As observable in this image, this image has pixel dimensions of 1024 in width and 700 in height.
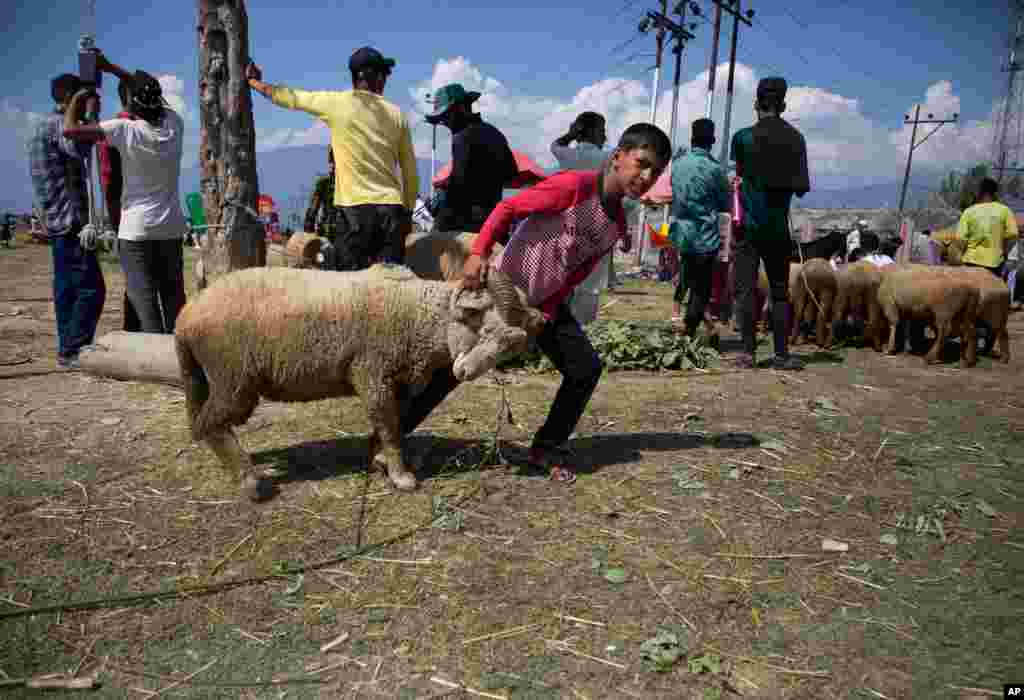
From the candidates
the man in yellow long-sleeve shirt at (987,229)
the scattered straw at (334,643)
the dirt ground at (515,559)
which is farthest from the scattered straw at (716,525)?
the man in yellow long-sleeve shirt at (987,229)

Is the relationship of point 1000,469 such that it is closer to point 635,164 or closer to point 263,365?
point 635,164

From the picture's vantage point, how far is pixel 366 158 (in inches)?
200

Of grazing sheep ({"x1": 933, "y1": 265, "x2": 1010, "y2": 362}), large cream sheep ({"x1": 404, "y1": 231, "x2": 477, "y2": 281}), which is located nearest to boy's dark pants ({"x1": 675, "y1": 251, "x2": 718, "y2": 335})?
large cream sheep ({"x1": 404, "y1": 231, "x2": 477, "y2": 281})

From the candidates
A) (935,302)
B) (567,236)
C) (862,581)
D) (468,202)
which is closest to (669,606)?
(862,581)

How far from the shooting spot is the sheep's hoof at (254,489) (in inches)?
143

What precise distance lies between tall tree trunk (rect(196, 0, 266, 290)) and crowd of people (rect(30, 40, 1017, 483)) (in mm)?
387

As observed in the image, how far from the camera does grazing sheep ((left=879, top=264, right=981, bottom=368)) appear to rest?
7887 millimetres

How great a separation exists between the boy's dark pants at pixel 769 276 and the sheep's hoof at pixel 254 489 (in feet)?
16.9

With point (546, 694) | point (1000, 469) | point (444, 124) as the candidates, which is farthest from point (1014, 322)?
point (546, 694)

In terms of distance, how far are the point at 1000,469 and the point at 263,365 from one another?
186 inches

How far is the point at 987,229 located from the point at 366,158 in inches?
357

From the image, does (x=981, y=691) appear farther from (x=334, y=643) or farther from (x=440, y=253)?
(x=440, y=253)

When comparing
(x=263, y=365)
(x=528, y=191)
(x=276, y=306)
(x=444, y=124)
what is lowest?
(x=263, y=365)

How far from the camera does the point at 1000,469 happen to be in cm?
443
